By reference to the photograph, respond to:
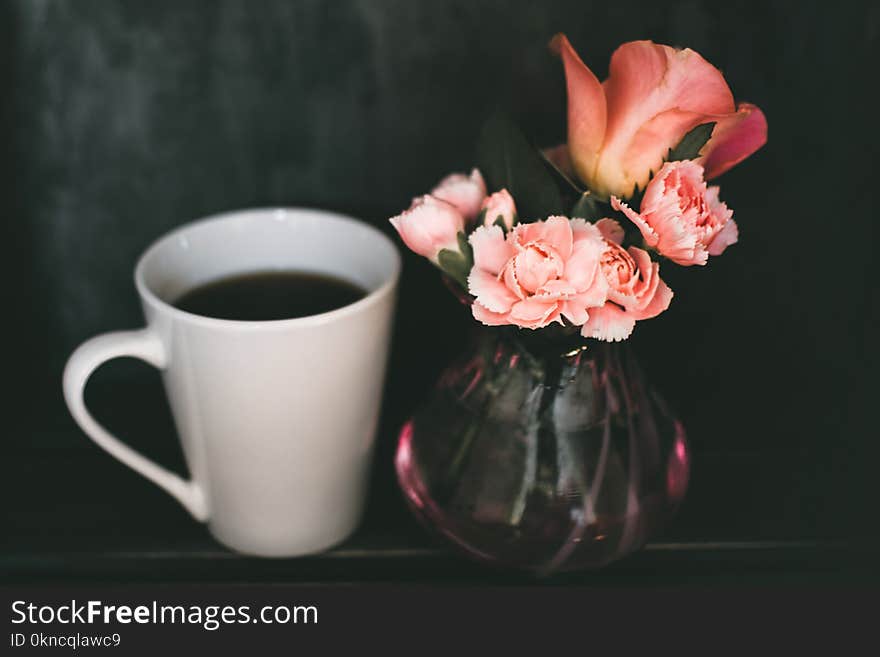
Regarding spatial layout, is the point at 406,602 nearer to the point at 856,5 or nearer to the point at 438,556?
the point at 438,556

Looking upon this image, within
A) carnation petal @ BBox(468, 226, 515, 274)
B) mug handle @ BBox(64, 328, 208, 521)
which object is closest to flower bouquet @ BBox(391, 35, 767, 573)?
carnation petal @ BBox(468, 226, 515, 274)

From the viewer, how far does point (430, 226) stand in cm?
35

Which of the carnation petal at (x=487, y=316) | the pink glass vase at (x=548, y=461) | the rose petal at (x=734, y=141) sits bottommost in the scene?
the pink glass vase at (x=548, y=461)

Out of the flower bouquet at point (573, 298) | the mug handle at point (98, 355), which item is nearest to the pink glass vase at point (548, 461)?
the flower bouquet at point (573, 298)

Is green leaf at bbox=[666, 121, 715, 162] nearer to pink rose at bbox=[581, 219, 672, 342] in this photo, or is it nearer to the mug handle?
pink rose at bbox=[581, 219, 672, 342]

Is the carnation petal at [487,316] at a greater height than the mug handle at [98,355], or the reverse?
the carnation petal at [487,316]

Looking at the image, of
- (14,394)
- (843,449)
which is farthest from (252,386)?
(843,449)

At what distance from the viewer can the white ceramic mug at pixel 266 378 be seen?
371mm

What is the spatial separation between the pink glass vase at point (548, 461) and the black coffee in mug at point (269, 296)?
8 cm

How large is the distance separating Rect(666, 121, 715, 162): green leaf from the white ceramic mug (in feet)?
0.46

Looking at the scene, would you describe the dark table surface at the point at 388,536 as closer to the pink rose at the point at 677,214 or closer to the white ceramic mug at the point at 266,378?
the white ceramic mug at the point at 266,378

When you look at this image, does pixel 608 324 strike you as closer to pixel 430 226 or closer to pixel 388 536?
pixel 430 226

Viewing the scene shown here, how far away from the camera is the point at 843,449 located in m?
0.50

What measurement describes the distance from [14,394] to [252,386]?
8.7 inches
